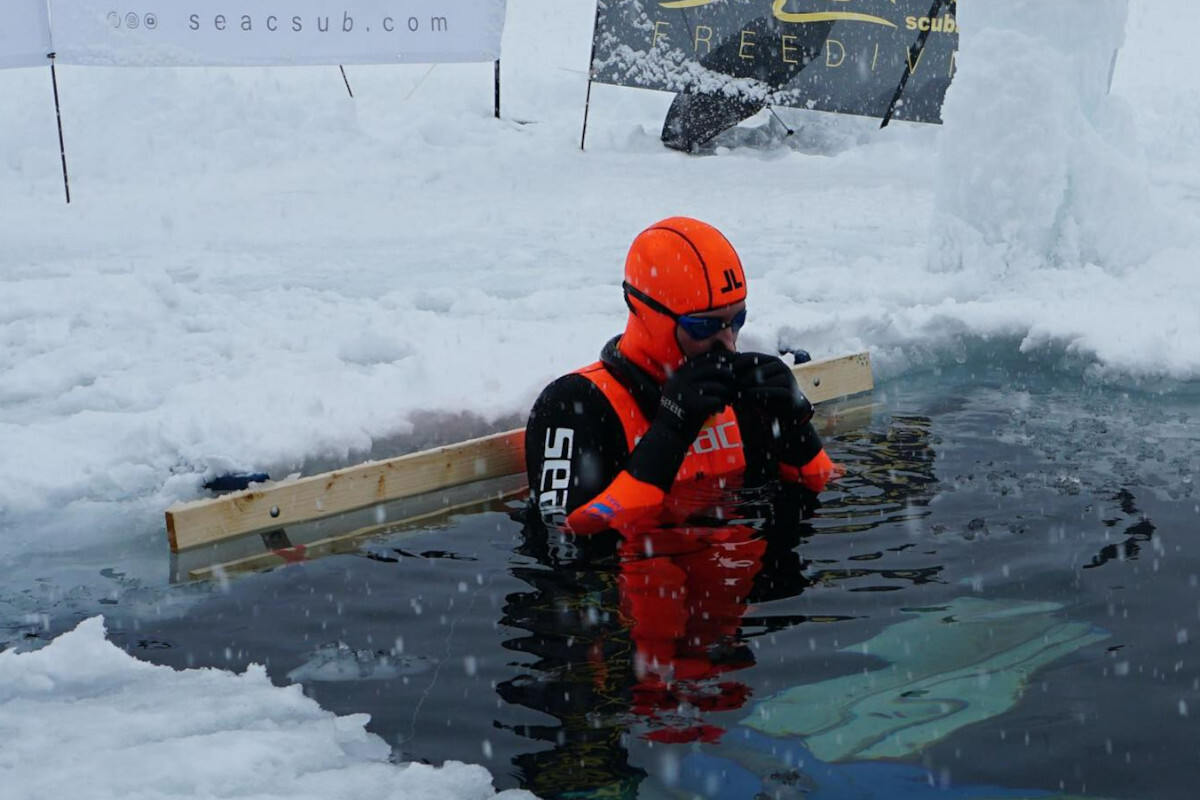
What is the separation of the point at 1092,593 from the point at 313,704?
2.33 m

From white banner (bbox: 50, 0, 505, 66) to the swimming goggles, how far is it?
802cm

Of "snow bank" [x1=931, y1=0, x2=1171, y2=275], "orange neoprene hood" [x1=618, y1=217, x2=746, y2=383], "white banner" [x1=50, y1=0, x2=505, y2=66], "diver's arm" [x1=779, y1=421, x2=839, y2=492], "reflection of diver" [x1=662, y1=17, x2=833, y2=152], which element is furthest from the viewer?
"reflection of diver" [x1=662, y1=17, x2=833, y2=152]

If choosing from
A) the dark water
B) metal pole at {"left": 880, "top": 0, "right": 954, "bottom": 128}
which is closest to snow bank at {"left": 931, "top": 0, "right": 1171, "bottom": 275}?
the dark water

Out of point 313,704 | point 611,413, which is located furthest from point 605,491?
point 313,704

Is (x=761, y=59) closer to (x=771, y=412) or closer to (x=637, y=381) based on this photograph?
(x=771, y=412)

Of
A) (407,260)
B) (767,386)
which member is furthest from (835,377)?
(407,260)

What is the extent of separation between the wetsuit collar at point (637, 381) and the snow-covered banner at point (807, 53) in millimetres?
9715

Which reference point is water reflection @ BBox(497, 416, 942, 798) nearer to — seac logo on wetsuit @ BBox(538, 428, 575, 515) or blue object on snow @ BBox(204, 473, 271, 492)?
seac logo on wetsuit @ BBox(538, 428, 575, 515)

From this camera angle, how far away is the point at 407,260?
408 inches

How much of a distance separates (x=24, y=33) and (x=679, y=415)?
8.28 meters

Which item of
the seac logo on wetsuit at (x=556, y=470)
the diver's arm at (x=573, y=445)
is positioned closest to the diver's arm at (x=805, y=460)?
the diver's arm at (x=573, y=445)

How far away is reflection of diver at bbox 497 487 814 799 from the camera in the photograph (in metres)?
3.33

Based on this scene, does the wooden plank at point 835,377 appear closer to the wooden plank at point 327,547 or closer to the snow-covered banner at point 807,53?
the wooden plank at point 327,547

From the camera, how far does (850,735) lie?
3.36 meters
